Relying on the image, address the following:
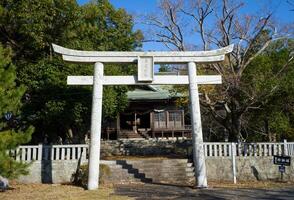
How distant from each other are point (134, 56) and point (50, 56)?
5752 mm

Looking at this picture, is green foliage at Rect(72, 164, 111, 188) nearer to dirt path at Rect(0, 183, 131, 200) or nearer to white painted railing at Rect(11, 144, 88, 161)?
dirt path at Rect(0, 183, 131, 200)

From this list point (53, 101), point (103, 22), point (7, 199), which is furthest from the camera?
point (103, 22)

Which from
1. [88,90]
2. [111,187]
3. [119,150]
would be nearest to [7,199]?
[111,187]

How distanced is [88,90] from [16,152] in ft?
15.4

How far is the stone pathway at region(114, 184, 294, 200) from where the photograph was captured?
462 inches

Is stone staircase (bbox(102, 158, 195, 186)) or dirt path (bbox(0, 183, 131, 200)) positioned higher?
stone staircase (bbox(102, 158, 195, 186))

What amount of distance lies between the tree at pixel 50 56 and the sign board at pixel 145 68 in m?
3.81

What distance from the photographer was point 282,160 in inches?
599

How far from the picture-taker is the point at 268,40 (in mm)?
17547

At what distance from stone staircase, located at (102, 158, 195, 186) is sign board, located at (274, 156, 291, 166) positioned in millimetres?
3526

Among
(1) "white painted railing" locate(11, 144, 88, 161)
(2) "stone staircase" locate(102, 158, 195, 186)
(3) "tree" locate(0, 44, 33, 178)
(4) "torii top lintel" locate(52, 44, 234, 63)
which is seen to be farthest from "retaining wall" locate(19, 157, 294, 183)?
(3) "tree" locate(0, 44, 33, 178)

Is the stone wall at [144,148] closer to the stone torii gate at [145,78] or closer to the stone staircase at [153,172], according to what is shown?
the stone staircase at [153,172]

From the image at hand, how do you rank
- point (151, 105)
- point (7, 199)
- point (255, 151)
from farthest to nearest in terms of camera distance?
1. point (151, 105)
2. point (255, 151)
3. point (7, 199)

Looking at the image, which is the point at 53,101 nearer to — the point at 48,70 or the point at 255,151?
the point at 48,70
